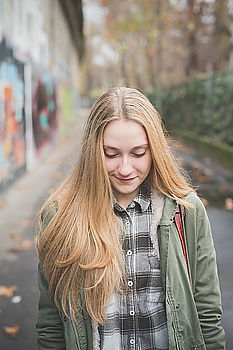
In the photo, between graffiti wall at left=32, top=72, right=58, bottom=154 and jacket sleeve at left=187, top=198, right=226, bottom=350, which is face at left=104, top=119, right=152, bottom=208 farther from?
graffiti wall at left=32, top=72, right=58, bottom=154

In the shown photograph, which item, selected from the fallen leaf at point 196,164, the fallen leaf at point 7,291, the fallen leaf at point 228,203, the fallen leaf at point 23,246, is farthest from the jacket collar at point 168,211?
the fallen leaf at point 196,164

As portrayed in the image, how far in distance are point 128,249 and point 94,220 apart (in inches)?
6.5

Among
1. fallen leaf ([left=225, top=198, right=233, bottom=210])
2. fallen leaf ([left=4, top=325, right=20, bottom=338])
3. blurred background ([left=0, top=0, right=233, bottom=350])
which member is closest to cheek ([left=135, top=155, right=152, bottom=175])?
blurred background ([left=0, top=0, right=233, bottom=350])

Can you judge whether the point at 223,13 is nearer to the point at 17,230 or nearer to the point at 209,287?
the point at 17,230

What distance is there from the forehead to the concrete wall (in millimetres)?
6300

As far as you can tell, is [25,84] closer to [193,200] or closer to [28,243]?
[28,243]

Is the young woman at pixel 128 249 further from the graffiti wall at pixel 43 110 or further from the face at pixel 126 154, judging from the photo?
the graffiti wall at pixel 43 110

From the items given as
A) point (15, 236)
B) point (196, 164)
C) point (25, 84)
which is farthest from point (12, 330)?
point (196, 164)

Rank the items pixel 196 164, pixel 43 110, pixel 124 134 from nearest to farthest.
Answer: pixel 124 134
pixel 196 164
pixel 43 110

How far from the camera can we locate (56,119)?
54.2ft

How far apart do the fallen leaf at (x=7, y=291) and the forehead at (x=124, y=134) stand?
2.92m

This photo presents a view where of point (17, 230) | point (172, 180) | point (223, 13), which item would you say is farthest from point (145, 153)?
point (223, 13)

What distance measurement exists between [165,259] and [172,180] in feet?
1.02

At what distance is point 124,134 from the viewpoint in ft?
5.91
